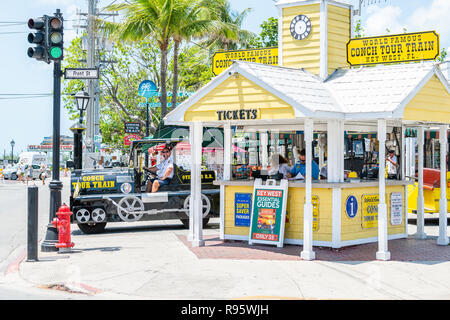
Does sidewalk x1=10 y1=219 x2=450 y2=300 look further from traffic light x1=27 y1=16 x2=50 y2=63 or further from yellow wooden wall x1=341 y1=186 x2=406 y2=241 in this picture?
traffic light x1=27 y1=16 x2=50 y2=63

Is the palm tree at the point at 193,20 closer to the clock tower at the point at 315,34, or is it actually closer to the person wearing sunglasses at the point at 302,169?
the clock tower at the point at 315,34

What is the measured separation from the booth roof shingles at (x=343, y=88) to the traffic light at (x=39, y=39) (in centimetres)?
263

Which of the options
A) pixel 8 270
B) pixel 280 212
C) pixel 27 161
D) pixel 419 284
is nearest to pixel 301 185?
pixel 280 212

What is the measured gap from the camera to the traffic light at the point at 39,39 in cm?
1045

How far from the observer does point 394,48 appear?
11.5 meters

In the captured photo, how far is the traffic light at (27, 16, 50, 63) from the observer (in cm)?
1045

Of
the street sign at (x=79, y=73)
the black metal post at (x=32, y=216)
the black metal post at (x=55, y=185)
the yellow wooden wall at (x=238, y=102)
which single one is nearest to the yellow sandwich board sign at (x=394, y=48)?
the yellow wooden wall at (x=238, y=102)

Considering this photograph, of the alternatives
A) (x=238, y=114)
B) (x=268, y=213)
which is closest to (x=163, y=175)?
(x=268, y=213)

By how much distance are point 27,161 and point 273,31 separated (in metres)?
31.3

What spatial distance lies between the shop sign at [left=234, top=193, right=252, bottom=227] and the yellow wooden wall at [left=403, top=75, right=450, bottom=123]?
11.4 ft

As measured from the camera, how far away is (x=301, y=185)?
1048 cm

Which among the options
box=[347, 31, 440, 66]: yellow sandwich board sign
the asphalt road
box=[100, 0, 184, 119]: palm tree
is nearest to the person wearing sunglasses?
box=[347, 31, 440, 66]: yellow sandwich board sign

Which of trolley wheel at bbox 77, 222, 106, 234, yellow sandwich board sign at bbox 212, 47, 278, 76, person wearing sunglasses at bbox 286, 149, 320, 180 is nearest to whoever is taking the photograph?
person wearing sunglasses at bbox 286, 149, 320, 180
